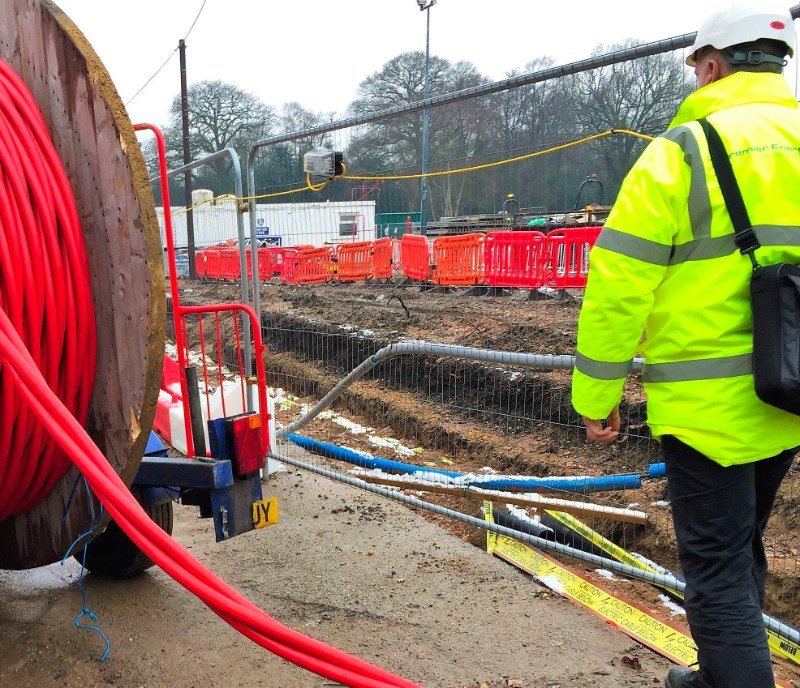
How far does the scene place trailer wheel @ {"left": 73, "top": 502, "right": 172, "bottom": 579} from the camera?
343 cm

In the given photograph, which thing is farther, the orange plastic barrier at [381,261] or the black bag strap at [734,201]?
the orange plastic barrier at [381,261]

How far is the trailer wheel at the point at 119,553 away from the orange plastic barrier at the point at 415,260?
7.59 meters

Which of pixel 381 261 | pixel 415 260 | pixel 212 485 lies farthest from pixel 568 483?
pixel 381 261

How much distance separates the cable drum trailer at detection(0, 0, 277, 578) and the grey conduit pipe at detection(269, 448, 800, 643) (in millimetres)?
1742

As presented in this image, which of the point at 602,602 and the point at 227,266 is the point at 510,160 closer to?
the point at 602,602

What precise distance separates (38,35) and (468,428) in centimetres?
538

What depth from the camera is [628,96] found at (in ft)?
13.2

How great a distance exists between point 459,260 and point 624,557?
792 cm

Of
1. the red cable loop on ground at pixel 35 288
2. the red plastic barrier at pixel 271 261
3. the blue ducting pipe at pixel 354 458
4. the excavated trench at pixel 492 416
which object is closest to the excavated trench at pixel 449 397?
the excavated trench at pixel 492 416

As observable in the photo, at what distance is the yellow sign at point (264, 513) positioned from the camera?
307 centimetres

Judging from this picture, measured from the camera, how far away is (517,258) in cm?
1039

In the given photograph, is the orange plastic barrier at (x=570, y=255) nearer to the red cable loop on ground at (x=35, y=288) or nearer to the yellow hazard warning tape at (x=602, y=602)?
the yellow hazard warning tape at (x=602, y=602)

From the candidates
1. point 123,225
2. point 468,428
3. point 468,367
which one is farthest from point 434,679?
point 468,367

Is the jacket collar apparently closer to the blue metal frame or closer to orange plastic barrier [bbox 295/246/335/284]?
the blue metal frame
